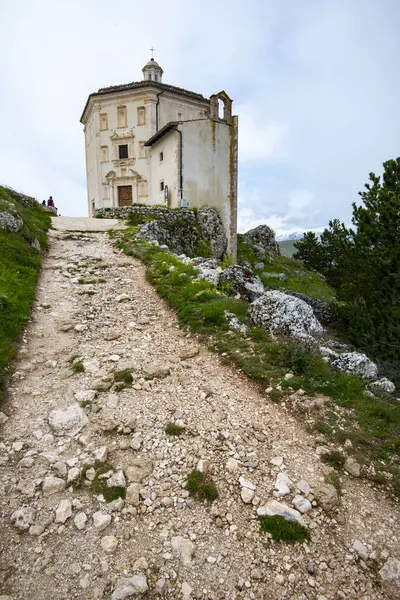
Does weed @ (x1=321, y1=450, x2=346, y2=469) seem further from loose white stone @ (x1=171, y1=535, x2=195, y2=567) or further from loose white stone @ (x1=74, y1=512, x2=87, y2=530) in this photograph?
loose white stone @ (x1=74, y1=512, x2=87, y2=530)

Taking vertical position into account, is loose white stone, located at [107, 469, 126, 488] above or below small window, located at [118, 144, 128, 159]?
below

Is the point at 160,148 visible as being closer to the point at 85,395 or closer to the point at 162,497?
the point at 85,395

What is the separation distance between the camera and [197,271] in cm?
1217

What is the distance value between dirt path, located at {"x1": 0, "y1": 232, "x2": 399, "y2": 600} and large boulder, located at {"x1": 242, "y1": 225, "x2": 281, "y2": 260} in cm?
3387

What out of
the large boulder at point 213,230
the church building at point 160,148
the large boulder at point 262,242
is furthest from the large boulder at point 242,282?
the large boulder at point 262,242

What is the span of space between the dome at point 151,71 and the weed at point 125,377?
1780 inches

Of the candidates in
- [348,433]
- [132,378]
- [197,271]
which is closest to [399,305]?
[197,271]

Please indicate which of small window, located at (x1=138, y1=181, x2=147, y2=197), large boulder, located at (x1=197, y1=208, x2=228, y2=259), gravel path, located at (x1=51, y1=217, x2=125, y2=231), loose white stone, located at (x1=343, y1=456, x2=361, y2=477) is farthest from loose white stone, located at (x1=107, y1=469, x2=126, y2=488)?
small window, located at (x1=138, y1=181, x2=147, y2=197)

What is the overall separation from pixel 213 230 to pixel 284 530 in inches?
1060

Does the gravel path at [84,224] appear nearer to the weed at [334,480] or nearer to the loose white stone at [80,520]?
the loose white stone at [80,520]

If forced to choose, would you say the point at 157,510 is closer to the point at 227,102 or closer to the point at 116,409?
the point at 116,409

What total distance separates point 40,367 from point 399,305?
16562 millimetres

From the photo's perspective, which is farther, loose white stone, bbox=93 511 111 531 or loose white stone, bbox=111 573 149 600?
loose white stone, bbox=93 511 111 531

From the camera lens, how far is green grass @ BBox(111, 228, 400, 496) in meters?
5.03
